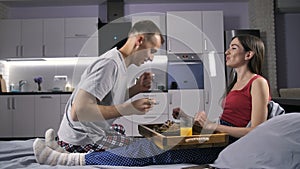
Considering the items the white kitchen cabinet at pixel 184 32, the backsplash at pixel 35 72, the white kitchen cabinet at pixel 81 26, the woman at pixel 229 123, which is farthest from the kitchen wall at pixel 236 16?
the woman at pixel 229 123

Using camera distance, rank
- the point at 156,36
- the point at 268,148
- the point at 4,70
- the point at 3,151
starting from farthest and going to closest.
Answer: the point at 4,70, the point at 3,151, the point at 156,36, the point at 268,148

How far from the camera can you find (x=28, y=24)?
5.05m

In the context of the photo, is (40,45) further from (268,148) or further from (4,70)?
(268,148)

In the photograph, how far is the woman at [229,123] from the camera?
4.61 feet

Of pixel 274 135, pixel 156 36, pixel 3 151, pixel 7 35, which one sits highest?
pixel 7 35

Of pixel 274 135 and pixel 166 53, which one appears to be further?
pixel 166 53

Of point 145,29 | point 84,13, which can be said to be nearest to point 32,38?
point 84,13

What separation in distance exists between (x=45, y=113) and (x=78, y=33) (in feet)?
4.50

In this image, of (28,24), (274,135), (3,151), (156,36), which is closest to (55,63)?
(28,24)

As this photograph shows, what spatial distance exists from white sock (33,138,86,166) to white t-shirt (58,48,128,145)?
6.8 inches

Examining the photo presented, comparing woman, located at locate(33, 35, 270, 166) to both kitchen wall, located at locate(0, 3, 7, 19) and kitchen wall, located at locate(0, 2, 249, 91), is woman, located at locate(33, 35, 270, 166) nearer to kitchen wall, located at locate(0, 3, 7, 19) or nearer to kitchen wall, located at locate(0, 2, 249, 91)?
kitchen wall, located at locate(0, 2, 249, 91)

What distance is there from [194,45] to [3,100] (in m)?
3.11

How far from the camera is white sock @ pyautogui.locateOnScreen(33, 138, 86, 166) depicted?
54.4 inches

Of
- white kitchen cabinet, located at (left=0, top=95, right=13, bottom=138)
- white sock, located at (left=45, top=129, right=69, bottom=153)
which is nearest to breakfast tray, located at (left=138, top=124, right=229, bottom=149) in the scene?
white sock, located at (left=45, top=129, right=69, bottom=153)
